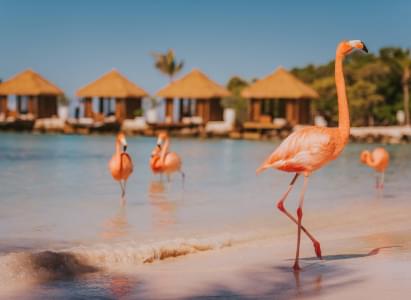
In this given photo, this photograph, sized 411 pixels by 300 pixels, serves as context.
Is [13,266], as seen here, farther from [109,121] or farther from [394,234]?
[109,121]

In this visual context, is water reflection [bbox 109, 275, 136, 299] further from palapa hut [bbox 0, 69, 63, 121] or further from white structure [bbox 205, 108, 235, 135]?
palapa hut [bbox 0, 69, 63, 121]

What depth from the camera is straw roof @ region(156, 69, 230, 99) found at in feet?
175

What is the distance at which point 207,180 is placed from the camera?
19750 mm

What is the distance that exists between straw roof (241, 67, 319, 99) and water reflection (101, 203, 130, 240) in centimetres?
3842

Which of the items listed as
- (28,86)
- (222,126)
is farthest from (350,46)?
(28,86)

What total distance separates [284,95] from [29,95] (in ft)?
64.7

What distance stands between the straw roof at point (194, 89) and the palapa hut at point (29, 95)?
28.5 ft

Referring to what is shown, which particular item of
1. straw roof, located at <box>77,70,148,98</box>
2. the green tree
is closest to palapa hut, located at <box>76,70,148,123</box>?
straw roof, located at <box>77,70,148,98</box>

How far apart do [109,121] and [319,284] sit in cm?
5143

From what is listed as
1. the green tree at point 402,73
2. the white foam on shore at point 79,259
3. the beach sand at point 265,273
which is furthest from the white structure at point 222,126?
the white foam on shore at point 79,259

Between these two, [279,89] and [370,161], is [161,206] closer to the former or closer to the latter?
[370,161]

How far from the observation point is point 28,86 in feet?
190

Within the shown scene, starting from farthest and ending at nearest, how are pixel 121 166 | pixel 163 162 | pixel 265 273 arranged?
1. pixel 163 162
2. pixel 121 166
3. pixel 265 273

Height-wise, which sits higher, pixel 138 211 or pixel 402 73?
pixel 402 73
